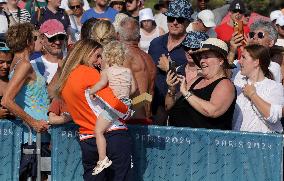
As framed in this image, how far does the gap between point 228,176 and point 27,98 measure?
228cm

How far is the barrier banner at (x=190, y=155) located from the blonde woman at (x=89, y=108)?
46cm

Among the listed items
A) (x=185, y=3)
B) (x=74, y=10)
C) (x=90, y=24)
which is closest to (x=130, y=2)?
(x=74, y=10)

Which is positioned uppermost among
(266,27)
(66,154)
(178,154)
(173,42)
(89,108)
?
(266,27)

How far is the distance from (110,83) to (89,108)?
1.07 feet

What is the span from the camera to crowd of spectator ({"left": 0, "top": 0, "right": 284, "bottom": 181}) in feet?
26.5

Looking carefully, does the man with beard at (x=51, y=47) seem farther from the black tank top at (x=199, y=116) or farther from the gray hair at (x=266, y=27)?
the gray hair at (x=266, y=27)

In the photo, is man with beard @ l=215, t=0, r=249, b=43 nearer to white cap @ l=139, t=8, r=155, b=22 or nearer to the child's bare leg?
white cap @ l=139, t=8, r=155, b=22

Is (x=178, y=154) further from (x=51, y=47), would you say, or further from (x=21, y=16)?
(x=21, y=16)

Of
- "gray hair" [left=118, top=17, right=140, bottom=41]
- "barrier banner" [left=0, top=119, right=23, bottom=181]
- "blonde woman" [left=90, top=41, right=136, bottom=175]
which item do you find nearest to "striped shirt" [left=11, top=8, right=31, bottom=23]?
"gray hair" [left=118, top=17, right=140, bottom=41]

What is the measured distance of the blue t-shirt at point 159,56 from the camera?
10.1m

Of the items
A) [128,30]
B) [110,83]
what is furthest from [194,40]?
[110,83]

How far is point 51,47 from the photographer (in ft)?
33.2

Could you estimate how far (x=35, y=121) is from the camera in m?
8.81

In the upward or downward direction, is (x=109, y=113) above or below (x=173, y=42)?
below
